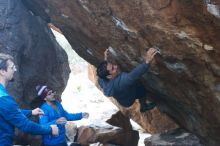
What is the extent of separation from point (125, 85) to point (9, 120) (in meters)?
2.99

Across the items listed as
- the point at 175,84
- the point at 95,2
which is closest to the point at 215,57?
the point at 175,84

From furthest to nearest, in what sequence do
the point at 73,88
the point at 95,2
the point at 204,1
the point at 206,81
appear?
the point at 73,88 → the point at 95,2 → the point at 206,81 → the point at 204,1

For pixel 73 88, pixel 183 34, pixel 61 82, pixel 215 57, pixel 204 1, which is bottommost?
pixel 73 88

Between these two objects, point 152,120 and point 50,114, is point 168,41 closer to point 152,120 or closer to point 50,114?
point 50,114

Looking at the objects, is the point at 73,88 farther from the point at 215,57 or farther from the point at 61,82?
the point at 215,57

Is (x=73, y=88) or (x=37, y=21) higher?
(x=37, y=21)

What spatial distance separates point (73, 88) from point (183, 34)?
27060 mm

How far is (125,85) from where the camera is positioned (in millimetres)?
7816

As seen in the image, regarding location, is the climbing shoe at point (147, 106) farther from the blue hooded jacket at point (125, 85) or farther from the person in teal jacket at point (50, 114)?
the person in teal jacket at point (50, 114)

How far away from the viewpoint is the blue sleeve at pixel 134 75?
286 inches

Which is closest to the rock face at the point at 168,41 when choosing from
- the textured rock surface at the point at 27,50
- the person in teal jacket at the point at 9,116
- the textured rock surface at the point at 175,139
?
the textured rock surface at the point at 175,139

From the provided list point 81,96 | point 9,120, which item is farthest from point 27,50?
point 81,96

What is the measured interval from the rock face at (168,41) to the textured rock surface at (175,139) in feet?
0.71

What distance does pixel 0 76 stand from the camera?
564 cm
